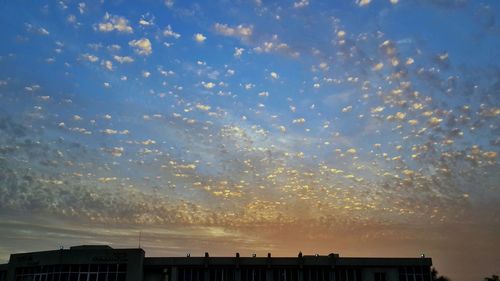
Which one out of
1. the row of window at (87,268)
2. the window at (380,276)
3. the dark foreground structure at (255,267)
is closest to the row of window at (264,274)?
the dark foreground structure at (255,267)

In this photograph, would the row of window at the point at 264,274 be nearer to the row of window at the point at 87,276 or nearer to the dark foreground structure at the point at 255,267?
the dark foreground structure at the point at 255,267

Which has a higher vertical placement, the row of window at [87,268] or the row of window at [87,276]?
the row of window at [87,268]

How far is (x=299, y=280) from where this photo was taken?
5194 centimetres

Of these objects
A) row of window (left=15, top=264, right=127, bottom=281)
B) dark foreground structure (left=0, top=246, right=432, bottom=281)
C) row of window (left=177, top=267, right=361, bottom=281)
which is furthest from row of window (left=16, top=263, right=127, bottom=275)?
row of window (left=177, top=267, right=361, bottom=281)

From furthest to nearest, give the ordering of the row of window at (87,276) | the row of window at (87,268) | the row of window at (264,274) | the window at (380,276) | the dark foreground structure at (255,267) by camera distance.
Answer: the window at (380,276), the row of window at (264,274), the dark foreground structure at (255,267), the row of window at (87,268), the row of window at (87,276)

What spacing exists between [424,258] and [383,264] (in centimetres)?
481

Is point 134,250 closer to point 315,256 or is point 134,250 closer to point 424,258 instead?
point 315,256

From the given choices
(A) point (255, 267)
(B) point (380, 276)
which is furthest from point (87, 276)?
(B) point (380, 276)

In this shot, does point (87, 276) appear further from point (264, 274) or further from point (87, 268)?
point (264, 274)

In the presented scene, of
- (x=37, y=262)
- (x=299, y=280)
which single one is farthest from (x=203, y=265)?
(x=37, y=262)

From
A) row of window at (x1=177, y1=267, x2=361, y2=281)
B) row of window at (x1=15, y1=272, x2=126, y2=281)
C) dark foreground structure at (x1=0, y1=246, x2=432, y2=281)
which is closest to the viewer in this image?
row of window at (x1=15, y1=272, x2=126, y2=281)

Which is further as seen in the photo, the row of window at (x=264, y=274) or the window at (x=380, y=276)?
the window at (x=380, y=276)

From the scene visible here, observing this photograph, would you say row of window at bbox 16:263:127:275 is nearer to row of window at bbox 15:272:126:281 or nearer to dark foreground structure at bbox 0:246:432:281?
dark foreground structure at bbox 0:246:432:281

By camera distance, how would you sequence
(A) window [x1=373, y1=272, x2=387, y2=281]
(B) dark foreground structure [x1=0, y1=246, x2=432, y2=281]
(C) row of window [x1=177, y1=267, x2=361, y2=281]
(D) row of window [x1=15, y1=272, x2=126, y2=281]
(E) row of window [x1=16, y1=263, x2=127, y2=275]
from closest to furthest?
(D) row of window [x1=15, y1=272, x2=126, y2=281], (E) row of window [x1=16, y1=263, x2=127, y2=275], (B) dark foreground structure [x1=0, y1=246, x2=432, y2=281], (C) row of window [x1=177, y1=267, x2=361, y2=281], (A) window [x1=373, y1=272, x2=387, y2=281]
